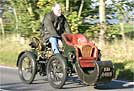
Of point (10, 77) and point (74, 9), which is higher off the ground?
point (74, 9)

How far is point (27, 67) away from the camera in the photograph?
38.2 ft

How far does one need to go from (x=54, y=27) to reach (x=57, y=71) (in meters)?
1.07

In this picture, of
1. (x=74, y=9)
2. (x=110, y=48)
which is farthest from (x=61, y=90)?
(x=74, y=9)

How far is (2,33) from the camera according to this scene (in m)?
24.6

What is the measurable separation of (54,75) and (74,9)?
401 inches

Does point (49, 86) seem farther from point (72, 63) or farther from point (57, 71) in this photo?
point (72, 63)

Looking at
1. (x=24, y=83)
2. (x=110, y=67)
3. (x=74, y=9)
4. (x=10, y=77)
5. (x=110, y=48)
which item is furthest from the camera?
(x=74, y=9)

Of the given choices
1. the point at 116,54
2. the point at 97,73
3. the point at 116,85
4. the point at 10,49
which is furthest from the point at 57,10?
the point at 10,49

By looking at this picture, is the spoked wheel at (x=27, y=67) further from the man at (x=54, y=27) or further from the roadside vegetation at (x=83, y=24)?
the roadside vegetation at (x=83, y=24)

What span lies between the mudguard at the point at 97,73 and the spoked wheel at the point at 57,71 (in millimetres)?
334

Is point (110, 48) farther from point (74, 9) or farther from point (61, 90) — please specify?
point (61, 90)

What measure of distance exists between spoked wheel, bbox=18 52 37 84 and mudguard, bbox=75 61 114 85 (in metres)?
1.57

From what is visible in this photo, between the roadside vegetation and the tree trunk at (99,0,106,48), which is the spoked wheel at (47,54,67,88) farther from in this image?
the tree trunk at (99,0,106,48)

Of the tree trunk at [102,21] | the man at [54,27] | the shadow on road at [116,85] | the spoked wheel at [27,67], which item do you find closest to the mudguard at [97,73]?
the shadow on road at [116,85]
